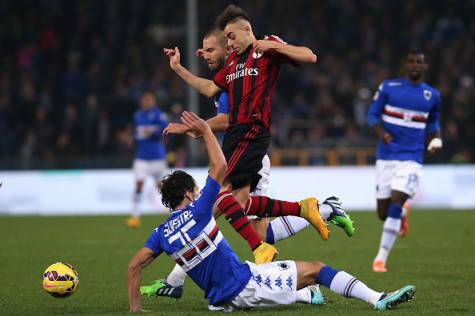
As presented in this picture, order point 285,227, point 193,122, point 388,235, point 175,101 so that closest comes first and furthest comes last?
point 193,122 < point 285,227 < point 388,235 < point 175,101

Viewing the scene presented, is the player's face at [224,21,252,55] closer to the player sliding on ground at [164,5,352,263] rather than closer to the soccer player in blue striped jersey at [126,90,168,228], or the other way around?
the player sliding on ground at [164,5,352,263]

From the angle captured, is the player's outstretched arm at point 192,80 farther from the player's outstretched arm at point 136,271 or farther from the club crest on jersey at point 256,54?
the player's outstretched arm at point 136,271

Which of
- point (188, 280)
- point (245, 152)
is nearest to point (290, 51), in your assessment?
point (245, 152)

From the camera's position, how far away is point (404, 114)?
11.9 metres

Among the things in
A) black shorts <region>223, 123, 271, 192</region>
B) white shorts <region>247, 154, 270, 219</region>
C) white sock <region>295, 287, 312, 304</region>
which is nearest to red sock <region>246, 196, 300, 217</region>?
black shorts <region>223, 123, 271, 192</region>

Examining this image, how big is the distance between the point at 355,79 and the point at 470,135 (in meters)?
3.89

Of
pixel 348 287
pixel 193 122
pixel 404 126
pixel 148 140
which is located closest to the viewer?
pixel 193 122

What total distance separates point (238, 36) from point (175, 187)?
1.98 m

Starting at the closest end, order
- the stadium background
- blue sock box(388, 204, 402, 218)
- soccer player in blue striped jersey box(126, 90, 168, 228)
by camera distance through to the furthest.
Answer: blue sock box(388, 204, 402, 218) < the stadium background < soccer player in blue striped jersey box(126, 90, 168, 228)

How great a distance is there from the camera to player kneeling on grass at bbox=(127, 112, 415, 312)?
7312 millimetres

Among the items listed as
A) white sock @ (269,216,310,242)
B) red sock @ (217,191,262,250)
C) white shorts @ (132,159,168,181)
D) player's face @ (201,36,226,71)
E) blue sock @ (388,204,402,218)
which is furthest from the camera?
white shorts @ (132,159,168,181)

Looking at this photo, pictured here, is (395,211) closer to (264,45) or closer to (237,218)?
(237,218)

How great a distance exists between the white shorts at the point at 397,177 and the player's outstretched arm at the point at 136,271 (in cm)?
483

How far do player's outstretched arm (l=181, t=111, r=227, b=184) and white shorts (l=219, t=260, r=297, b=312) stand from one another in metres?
0.79
